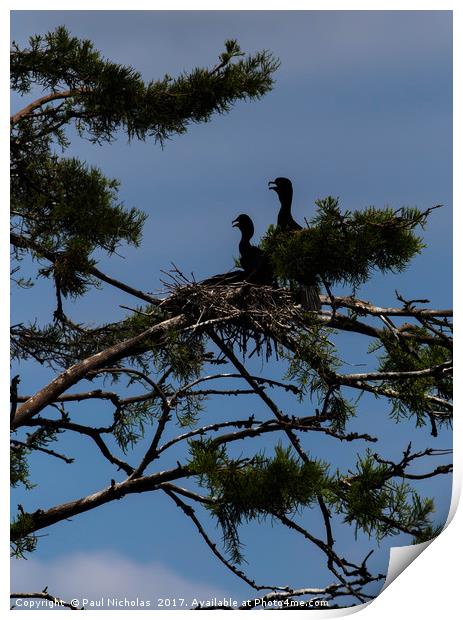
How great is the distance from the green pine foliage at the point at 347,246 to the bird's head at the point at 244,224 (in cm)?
124

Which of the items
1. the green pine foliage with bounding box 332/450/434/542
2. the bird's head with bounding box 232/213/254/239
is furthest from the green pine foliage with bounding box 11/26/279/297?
the green pine foliage with bounding box 332/450/434/542

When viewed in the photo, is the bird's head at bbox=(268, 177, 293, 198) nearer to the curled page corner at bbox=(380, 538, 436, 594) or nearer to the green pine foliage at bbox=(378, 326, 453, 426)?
the green pine foliage at bbox=(378, 326, 453, 426)

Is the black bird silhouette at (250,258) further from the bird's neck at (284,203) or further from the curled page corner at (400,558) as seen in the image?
the curled page corner at (400,558)

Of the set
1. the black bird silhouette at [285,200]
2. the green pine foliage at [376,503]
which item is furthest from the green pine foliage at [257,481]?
the black bird silhouette at [285,200]

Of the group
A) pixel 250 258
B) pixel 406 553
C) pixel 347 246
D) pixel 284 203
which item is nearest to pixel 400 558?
pixel 406 553

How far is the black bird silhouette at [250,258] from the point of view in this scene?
4.79 meters

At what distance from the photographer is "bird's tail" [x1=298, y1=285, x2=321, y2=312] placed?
14.8 ft

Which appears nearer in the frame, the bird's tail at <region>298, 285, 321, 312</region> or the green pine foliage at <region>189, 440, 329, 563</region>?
the green pine foliage at <region>189, 440, 329, 563</region>

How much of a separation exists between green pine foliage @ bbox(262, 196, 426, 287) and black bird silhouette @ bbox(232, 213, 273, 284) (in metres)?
0.70

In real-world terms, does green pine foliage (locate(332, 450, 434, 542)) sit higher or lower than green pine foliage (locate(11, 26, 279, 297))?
lower

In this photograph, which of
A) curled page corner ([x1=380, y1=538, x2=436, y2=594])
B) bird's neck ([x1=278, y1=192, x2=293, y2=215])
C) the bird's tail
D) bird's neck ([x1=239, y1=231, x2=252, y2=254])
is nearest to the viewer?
curled page corner ([x1=380, y1=538, x2=436, y2=594])

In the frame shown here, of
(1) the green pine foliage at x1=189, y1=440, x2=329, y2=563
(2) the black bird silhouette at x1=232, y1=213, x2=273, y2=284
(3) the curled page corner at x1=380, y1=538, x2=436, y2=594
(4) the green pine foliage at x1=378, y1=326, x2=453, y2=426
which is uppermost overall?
(2) the black bird silhouette at x1=232, y1=213, x2=273, y2=284
